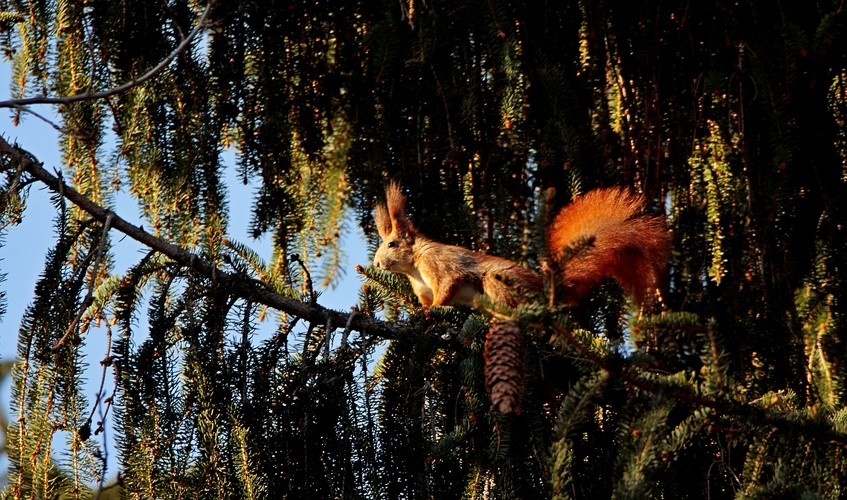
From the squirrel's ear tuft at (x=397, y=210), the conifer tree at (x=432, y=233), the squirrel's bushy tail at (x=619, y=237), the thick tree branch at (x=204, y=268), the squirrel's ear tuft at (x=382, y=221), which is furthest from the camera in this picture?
the squirrel's ear tuft at (x=382, y=221)

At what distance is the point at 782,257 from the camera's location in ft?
5.75

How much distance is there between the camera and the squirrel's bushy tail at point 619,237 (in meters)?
1.68

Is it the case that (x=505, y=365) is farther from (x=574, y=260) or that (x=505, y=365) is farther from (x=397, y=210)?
(x=397, y=210)

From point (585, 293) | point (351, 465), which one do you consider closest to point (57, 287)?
point (351, 465)

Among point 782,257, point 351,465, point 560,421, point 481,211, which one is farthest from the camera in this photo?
point 481,211

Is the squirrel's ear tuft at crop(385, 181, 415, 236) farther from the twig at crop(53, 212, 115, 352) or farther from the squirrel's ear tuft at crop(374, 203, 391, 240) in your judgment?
the twig at crop(53, 212, 115, 352)

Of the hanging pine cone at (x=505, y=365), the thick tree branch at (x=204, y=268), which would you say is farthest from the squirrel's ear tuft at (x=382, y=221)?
the hanging pine cone at (x=505, y=365)

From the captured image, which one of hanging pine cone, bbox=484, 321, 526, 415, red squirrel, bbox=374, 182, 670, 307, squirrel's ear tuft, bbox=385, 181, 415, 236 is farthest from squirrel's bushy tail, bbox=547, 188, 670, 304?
hanging pine cone, bbox=484, 321, 526, 415

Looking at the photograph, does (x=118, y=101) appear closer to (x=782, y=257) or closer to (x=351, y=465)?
(x=351, y=465)

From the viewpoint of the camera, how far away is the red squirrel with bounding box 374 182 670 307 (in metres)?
1.70

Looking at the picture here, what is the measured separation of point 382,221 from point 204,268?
2.77 feet

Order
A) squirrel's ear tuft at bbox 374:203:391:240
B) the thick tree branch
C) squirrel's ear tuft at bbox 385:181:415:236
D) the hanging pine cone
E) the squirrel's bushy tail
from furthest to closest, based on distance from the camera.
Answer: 1. squirrel's ear tuft at bbox 374:203:391:240
2. squirrel's ear tuft at bbox 385:181:415:236
3. the squirrel's bushy tail
4. the thick tree branch
5. the hanging pine cone

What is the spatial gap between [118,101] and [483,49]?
84 centimetres

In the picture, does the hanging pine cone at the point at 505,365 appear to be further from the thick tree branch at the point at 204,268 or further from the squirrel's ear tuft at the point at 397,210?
the squirrel's ear tuft at the point at 397,210
